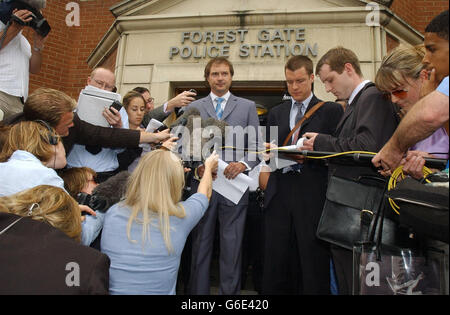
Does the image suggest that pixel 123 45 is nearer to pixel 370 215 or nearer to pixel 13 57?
pixel 13 57

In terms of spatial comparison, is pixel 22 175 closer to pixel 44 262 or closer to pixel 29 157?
pixel 29 157

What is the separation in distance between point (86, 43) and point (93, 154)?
600 centimetres

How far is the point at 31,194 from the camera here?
5.68 ft

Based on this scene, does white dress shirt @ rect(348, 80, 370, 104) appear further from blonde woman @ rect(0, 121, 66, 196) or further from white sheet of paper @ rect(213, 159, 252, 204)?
blonde woman @ rect(0, 121, 66, 196)

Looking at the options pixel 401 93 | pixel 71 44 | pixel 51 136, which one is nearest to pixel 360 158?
pixel 401 93

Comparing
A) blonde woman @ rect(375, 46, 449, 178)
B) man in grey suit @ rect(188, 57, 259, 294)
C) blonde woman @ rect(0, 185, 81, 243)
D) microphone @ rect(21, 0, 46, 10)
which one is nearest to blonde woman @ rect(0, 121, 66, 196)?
blonde woman @ rect(0, 185, 81, 243)

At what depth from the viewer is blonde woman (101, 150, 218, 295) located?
1.77 meters

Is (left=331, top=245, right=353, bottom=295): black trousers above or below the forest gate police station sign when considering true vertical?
below

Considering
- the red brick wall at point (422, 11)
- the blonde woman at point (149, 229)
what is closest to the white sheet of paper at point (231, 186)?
the blonde woman at point (149, 229)

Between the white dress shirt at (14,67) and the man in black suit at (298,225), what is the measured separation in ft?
8.45

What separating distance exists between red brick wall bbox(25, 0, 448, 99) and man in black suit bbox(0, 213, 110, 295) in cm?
682

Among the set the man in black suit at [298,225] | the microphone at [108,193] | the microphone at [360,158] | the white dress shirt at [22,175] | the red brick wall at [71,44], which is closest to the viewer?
the microphone at [360,158]

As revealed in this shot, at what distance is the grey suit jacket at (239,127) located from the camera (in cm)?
286
